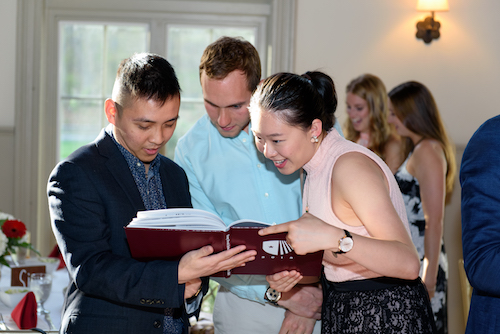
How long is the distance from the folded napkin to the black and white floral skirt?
3.99 feet

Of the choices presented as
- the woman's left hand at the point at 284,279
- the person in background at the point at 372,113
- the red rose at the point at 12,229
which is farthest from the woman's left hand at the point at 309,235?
the person in background at the point at 372,113

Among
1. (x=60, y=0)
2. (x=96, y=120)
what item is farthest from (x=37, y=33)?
(x=96, y=120)

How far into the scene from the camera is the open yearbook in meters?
1.20

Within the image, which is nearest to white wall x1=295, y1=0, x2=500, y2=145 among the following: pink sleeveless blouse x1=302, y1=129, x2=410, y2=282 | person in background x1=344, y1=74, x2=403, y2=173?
person in background x1=344, y1=74, x2=403, y2=173

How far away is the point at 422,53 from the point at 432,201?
1628mm

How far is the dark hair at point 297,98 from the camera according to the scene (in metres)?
1.41

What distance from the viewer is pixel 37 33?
3.99m

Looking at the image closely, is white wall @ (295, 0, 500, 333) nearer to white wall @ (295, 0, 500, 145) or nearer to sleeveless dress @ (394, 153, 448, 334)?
white wall @ (295, 0, 500, 145)

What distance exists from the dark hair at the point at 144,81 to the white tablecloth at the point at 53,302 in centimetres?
110

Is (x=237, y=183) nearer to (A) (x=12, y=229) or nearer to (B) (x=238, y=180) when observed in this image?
(B) (x=238, y=180)

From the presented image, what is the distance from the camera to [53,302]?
231 centimetres

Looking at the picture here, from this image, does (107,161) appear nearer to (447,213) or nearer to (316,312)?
(316,312)

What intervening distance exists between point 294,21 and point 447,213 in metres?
2.03

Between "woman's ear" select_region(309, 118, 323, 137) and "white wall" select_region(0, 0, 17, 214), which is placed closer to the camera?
"woman's ear" select_region(309, 118, 323, 137)
